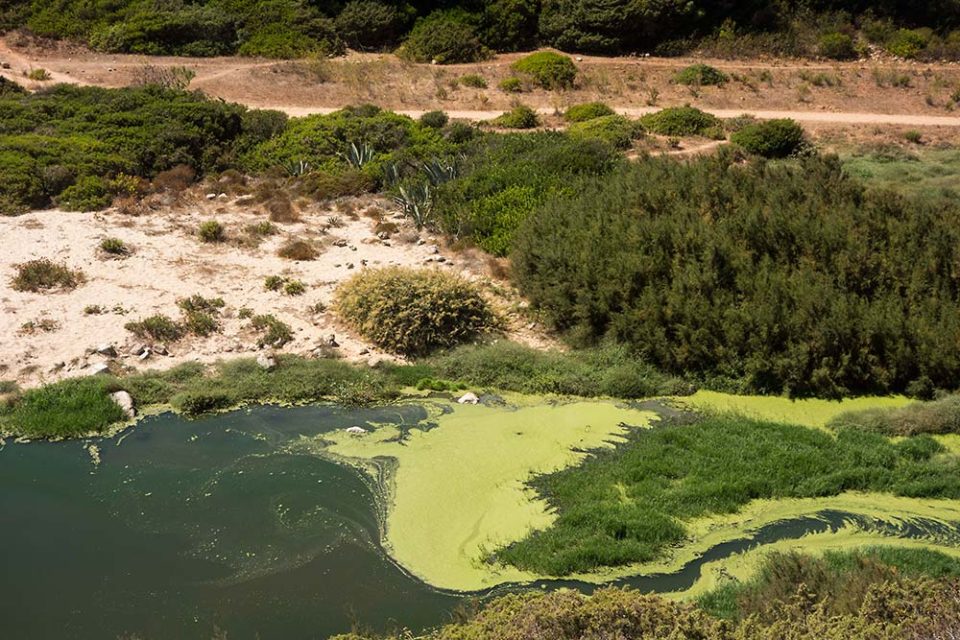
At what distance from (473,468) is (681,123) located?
1788 centimetres

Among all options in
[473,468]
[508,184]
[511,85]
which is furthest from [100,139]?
[473,468]

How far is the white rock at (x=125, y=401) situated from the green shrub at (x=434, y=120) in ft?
51.2

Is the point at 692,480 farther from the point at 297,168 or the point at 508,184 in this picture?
the point at 297,168

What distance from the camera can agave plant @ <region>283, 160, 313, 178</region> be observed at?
79.3ft

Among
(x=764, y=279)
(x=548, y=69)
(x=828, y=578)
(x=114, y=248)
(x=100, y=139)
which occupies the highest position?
(x=548, y=69)

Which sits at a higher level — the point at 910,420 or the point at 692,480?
the point at 910,420

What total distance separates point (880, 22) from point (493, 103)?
1788 cm

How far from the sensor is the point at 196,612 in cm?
966

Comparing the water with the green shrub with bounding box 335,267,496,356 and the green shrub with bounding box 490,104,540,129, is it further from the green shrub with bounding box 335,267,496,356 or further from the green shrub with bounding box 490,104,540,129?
the green shrub with bounding box 490,104,540,129

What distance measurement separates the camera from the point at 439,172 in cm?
2273

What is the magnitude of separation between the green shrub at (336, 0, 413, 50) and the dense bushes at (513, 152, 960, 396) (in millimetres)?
24487

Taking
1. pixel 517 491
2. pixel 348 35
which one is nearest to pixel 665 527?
pixel 517 491

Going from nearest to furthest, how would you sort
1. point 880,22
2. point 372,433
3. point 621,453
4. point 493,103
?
point 621,453 → point 372,433 → point 493,103 → point 880,22

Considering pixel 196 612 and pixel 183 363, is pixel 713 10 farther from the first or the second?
pixel 196 612
